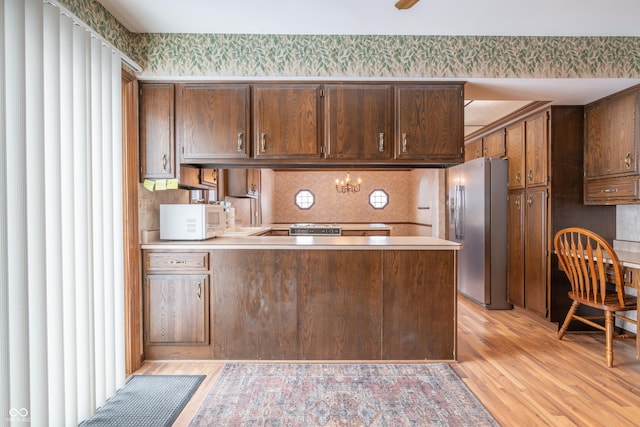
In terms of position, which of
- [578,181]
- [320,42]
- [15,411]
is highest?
[320,42]

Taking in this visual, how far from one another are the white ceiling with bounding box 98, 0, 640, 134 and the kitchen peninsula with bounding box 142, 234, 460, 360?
159 centimetres

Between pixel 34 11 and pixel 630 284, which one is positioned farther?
pixel 630 284

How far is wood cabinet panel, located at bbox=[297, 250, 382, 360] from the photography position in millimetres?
2729

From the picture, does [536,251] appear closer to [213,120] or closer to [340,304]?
[340,304]

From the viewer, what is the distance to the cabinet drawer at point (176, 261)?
2.74 metres

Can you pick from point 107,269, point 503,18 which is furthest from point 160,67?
point 503,18

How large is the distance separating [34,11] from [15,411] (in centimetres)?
176

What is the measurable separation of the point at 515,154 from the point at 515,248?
1.05m

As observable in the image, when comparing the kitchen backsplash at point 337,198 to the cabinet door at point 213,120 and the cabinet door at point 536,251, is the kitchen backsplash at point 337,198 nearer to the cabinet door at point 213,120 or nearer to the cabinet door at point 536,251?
the cabinet door at point 536,251

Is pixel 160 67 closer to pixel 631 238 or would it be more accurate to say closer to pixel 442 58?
pixel 442 58

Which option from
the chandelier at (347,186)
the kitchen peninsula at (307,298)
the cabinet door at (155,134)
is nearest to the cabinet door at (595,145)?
the kitchen peninsula at (307,298)

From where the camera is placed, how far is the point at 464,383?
7.93 ft

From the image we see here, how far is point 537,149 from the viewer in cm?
369

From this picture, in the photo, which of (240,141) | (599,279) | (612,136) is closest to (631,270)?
(599,279)
